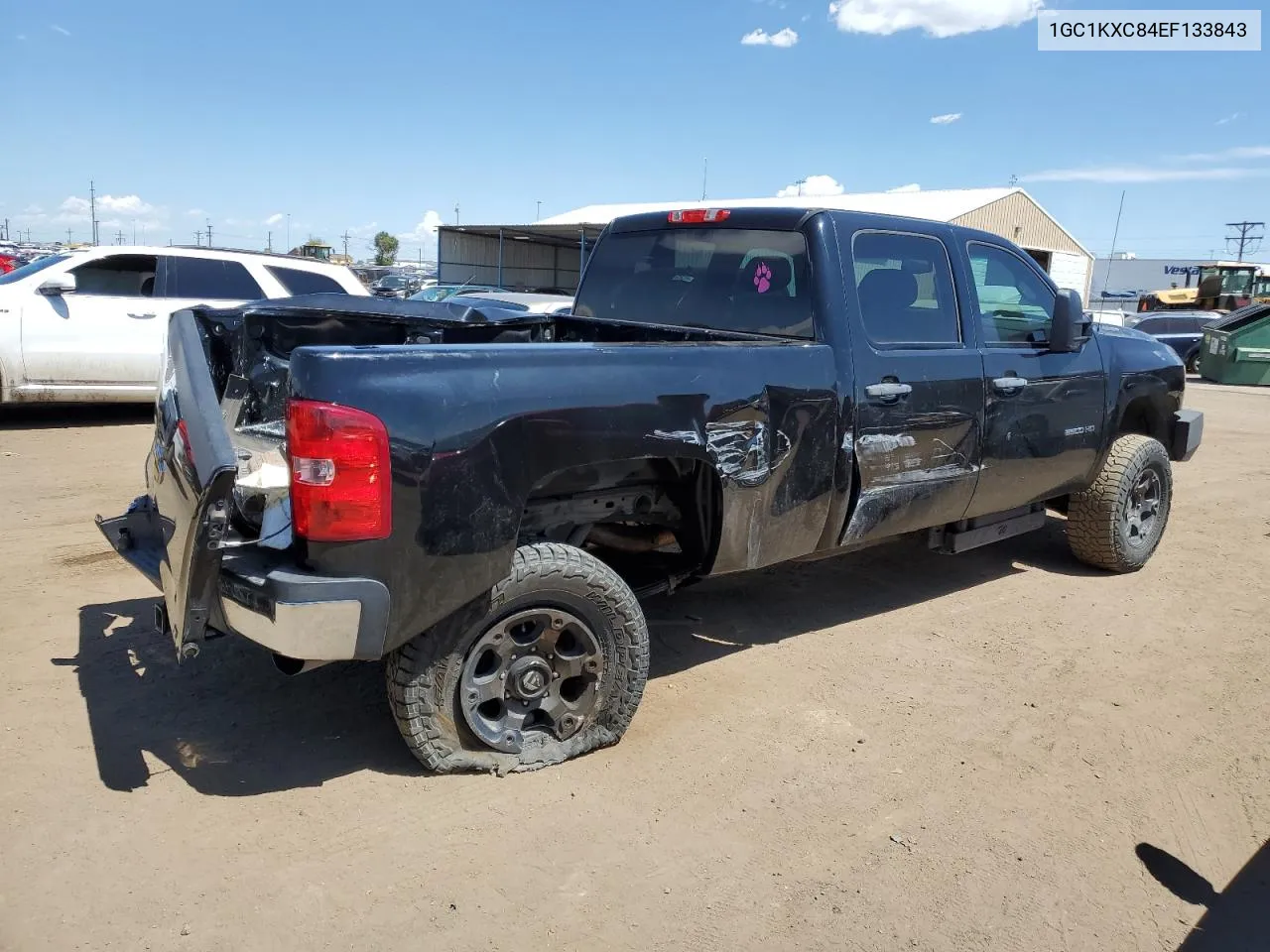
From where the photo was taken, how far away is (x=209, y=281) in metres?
9.51

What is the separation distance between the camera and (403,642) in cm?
287

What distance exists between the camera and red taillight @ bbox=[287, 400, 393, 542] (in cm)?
260

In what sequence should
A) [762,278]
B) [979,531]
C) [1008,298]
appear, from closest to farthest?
[762,278] → [1008,298] → [979,531]

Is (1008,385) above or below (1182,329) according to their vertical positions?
below

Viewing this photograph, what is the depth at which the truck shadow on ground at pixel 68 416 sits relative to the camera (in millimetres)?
9273

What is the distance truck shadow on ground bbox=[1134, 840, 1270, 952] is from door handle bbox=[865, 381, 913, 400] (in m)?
1.87

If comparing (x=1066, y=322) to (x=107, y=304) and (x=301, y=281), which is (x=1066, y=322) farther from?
(x=107, y=304)

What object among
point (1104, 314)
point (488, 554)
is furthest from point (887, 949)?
point (1104, 314)

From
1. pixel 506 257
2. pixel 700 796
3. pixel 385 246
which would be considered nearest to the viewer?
pixel 700 796

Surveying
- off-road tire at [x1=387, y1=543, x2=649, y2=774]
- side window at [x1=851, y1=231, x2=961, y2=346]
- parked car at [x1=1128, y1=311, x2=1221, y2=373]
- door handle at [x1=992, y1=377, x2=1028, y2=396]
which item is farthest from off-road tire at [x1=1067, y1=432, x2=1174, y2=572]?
parked car at [x1=1128, y1=311, x2=1221, y2=373]

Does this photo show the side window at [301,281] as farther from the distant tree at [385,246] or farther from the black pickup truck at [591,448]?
the distant tree at [385,246]

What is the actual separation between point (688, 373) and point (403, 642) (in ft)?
4.25

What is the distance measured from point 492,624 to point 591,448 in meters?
0.65

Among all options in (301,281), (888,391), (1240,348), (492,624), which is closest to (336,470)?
(492,624)
